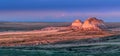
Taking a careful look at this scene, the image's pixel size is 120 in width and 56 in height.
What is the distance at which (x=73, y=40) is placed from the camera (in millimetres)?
83750

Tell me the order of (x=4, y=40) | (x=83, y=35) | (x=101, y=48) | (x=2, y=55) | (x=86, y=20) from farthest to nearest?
(x=86, y=20), (x=83, y=35), (x=4, y=40), (x=101, y=48), (x=2, y=55)

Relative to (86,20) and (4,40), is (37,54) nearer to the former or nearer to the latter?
(4,40)

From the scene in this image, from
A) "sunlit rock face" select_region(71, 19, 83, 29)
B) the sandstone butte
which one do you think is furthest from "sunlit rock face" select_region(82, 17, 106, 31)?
"sunlit rock face" select_region(71, 19, 83, 29)

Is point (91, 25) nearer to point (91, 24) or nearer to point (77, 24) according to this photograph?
point (91, 24)

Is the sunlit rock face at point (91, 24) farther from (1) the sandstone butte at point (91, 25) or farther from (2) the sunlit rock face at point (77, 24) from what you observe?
(2) the sunlit rock face at point (77, 24)

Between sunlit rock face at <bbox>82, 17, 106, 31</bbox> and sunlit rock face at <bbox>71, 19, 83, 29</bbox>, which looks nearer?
sunlit rock face at <bbox>82, 17, 106, 31</bbox>

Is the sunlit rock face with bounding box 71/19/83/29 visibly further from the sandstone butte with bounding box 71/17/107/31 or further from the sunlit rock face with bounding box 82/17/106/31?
the sunlit rock face with bounding box 82/17/106/31

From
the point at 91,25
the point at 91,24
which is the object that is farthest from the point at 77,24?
the point at 91,25

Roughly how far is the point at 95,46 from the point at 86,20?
3041 cm

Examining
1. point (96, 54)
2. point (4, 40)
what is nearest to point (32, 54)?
point (96, 54)

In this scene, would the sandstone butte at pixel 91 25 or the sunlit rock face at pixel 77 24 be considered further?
the sunlit rock face at pixel 77 24

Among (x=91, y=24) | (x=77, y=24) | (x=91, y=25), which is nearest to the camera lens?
(x=91, y=25)

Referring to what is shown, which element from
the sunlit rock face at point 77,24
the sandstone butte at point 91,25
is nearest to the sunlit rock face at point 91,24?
the sandstone butte at point 91,25

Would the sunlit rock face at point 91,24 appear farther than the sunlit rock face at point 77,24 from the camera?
No
